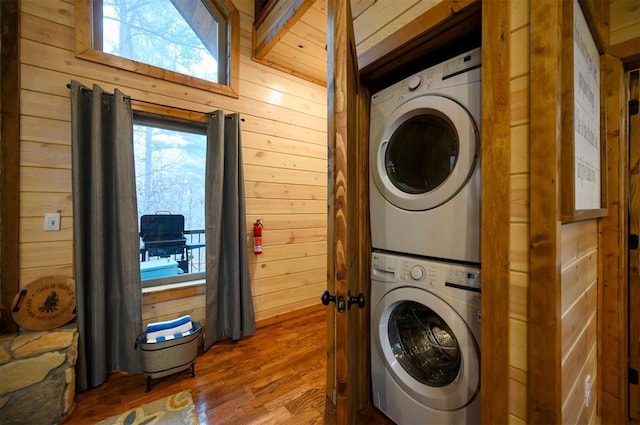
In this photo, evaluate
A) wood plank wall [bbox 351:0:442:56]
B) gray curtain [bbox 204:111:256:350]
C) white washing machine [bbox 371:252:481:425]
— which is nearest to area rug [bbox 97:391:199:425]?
gray curtain [bbox 204:111:256:350]

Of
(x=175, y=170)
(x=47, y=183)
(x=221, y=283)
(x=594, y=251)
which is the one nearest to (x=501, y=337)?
(x=594, y=251)

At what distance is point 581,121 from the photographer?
3.03ft

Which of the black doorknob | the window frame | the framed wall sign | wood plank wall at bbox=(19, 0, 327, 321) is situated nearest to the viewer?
the framed wall sign

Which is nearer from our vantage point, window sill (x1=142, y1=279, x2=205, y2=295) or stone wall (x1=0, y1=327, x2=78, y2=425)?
stone wall (x1=0, y1=327, x2=78, y2=425)

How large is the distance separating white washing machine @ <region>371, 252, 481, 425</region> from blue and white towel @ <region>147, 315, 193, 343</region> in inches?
51.9

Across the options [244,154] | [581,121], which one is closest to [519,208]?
[581,121]

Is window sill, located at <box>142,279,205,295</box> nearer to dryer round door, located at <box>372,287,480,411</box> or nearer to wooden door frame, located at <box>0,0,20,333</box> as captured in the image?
wooden door frame, located at <box>0,0,20,333</box>

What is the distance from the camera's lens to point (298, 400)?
1.59 metres

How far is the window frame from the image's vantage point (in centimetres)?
176

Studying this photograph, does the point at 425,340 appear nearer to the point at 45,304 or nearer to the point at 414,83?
the point at 414,83

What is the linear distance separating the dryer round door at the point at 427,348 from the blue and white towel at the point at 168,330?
4.40ft

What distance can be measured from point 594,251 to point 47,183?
3245 mm

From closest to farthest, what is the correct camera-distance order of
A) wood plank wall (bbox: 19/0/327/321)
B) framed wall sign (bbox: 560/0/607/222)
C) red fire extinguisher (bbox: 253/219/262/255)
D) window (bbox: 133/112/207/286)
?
1. framed wall sign (bbox: 560/0/607/222)
2. wood plank wall (bbox: 19/0/327/321)
3. window (bbox: 133/112/207/286)
4. red fire extinguisher (bbox: 253/219/262/255)

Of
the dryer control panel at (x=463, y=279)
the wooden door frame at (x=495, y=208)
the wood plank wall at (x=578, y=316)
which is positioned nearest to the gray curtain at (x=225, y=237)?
the dryer control panel at (x=463, y=279)
